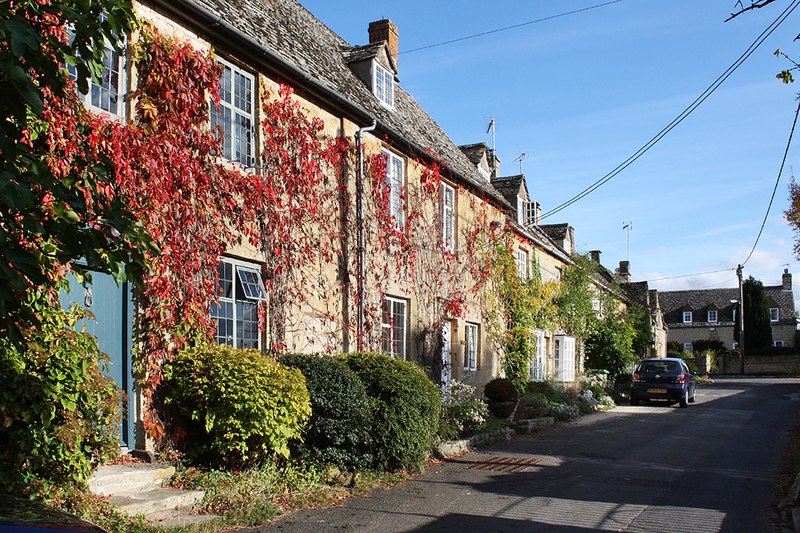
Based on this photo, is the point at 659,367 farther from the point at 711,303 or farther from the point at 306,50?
the point at 711,303

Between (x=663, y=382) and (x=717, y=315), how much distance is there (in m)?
60.8

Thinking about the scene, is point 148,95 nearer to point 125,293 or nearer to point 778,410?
point 125,293

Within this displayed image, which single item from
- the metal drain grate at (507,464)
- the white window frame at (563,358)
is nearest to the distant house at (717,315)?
the white window frame at (563,358)

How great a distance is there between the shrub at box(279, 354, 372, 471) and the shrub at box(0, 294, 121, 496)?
325cm

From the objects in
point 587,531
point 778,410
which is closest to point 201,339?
point 587,531

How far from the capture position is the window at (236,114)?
1117cm

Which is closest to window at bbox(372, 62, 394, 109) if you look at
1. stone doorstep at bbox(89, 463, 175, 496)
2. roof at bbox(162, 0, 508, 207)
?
roof at bbox(162, 0, 508, 207)

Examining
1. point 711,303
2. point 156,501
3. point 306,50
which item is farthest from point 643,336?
point 711,303

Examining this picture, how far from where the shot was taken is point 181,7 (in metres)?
10.2

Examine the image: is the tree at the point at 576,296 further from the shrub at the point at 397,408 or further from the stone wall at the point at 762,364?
the stone wall at the point at 762,364

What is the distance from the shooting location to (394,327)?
53.7 feet

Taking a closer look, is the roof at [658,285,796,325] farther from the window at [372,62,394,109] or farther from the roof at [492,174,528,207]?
the window at [372,62,394,109]

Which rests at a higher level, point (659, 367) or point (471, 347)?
point (471, 347)

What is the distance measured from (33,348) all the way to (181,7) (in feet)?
17.9
